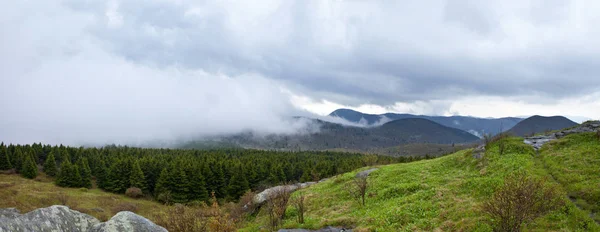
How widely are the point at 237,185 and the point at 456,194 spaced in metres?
76.0

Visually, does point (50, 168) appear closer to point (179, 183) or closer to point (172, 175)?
point (172, 175)

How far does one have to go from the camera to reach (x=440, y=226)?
1872 cm

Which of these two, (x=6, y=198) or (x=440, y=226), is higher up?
(x=440, y=226)

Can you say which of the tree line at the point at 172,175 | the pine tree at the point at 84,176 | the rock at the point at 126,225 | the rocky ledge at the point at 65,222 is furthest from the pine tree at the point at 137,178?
the rock at the point at 126,225

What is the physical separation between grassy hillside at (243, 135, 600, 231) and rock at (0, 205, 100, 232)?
14462 millimetres

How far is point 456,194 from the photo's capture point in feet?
77.4

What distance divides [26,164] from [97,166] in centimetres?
2047

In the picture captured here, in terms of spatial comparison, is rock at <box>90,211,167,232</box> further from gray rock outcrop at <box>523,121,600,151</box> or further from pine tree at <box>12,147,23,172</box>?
pine tree at <box>12,147,23,172</box>

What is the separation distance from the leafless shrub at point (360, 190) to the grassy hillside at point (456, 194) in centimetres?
75

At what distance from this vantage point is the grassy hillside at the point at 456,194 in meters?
17.6

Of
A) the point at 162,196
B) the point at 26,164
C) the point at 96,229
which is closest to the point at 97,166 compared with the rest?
the point at 26,164

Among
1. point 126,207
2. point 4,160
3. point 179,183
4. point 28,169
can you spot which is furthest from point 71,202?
point 4,160

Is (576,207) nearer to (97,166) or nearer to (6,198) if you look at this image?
(6,198)

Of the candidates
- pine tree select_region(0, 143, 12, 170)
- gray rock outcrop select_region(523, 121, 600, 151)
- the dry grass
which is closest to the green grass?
gray rock outcrop select_region(523, 121, 600, 151)
